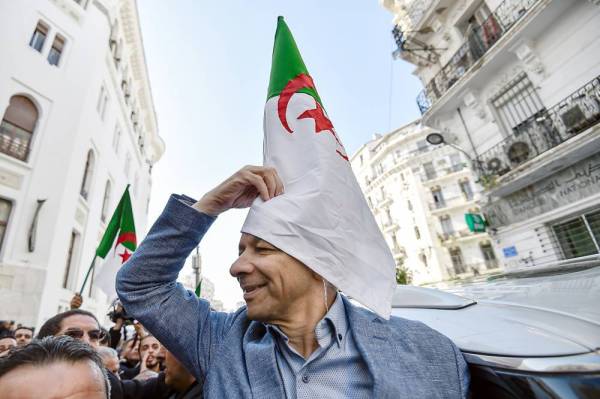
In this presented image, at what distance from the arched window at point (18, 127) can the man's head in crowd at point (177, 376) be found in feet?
36.7

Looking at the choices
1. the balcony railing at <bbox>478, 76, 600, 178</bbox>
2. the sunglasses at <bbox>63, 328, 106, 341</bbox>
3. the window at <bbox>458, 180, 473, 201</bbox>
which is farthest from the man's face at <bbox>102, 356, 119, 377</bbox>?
the window at <bbox>458, 180, 473, 201</bbox>

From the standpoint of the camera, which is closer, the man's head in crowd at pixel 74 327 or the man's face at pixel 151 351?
the man's head in crowd at pixel 74 327

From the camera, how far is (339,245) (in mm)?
1374

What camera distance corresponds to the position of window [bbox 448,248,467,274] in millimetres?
31406

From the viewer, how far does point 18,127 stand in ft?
33.2

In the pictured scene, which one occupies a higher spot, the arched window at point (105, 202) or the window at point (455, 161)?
the window at point (455, 161)

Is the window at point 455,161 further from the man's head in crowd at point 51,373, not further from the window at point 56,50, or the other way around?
the man's head in crowd at point 51,373

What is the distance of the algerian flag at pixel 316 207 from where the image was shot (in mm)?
1311

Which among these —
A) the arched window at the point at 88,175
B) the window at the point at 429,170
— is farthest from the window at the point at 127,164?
the window at the point at 429,170

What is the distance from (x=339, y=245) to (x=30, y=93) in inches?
531

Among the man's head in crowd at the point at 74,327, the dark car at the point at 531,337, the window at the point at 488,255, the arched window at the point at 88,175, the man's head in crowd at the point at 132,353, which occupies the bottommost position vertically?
the man's head in crowd at the point at 132,353

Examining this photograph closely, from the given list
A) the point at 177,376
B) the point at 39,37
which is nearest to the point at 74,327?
the point at 177,376

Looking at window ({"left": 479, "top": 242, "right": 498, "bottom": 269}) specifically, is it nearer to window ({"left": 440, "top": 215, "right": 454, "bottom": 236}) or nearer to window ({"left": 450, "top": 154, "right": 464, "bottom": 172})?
window ({"left": 440, "top": 215, "right": 454, "bottom": 236})

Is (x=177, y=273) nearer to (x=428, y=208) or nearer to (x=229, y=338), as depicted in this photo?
(x=229, y=338)
